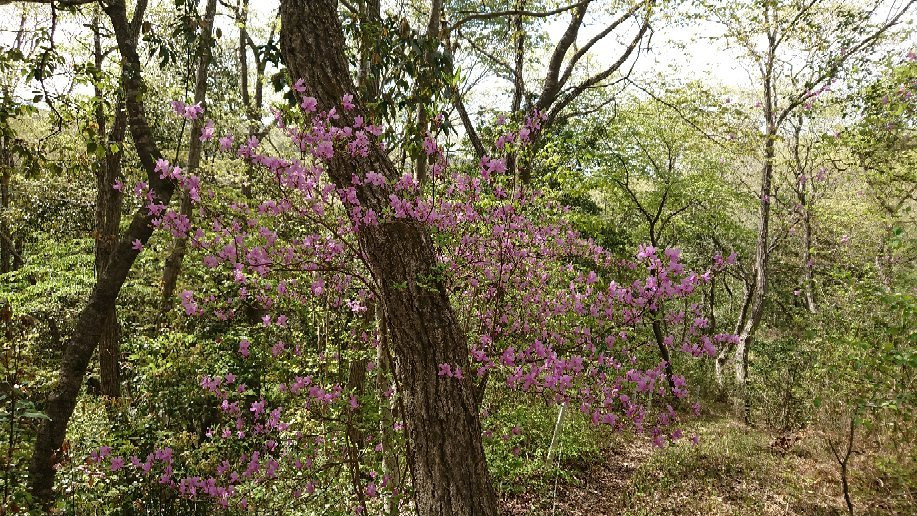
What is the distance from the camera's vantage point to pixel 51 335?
454 inches

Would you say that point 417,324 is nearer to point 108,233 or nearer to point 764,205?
point 108,233

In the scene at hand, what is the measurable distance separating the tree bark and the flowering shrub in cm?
46

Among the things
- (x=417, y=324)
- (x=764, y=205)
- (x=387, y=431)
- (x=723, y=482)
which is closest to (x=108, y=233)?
(x=387, y=431)

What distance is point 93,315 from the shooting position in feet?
13.5

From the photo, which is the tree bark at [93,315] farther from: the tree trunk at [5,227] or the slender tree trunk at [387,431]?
the tree trunk at [5,227]

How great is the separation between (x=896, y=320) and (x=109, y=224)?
399 inches

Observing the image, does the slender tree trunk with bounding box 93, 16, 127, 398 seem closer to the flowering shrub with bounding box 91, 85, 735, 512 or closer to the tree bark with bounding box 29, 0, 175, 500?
the tree bark with bounding box 29, 0, 175, 500

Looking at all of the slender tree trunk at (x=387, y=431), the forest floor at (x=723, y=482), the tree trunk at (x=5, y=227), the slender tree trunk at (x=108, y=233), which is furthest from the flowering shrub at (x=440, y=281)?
the tree trunk at (x=5, y=227)

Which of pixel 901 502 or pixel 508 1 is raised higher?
pixel 508 1

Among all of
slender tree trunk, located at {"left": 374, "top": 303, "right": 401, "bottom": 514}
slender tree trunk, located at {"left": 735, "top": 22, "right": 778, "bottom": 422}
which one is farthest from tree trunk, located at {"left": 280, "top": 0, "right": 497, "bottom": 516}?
slender tree trunk, located at {"left": 735, "top": 22, "right": 778, "bottom": 422}

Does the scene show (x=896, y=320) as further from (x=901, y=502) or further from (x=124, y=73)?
(x=124, y=73)

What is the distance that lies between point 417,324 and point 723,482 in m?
7.22

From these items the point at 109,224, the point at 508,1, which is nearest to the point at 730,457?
the point at 508,1

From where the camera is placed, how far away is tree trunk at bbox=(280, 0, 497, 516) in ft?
9.58
